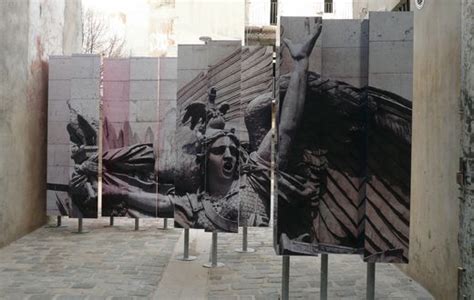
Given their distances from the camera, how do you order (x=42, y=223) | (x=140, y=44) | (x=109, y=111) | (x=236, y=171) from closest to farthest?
(x=236, y=171), (x=109, y=111), (x=42, y=223), (x=140, y=44)

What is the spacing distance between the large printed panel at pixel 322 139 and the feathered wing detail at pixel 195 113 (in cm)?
191

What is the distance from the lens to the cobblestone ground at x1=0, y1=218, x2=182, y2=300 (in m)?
5.28

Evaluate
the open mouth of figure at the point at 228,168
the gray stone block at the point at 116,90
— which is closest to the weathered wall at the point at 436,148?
the open mouth of figure at the point at 228,168

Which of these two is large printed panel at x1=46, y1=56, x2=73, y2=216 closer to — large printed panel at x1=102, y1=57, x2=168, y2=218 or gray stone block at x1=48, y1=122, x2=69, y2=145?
gray stone block at x1=48, y1=122, x2=69, y2=145

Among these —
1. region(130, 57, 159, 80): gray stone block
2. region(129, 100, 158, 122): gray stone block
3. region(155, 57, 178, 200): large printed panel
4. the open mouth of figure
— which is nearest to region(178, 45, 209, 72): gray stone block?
the open mouth of figure

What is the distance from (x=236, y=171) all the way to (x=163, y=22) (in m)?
22.5

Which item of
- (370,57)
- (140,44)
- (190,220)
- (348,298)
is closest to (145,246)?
(190,220)

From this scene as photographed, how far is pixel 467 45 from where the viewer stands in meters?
3.87

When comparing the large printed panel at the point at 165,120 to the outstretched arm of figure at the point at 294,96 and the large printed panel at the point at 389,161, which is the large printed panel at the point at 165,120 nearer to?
the outstretched arm of figure at the point at 294,96

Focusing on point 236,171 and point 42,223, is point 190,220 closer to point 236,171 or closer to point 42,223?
point 236,171

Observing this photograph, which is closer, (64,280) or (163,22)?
(64,280)

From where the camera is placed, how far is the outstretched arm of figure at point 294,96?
430cm

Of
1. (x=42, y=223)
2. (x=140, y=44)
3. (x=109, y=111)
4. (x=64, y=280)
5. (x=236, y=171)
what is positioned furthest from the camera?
(x=140, y=44)

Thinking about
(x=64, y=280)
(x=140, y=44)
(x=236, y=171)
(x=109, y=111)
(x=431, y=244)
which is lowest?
(x=64, y=280)
